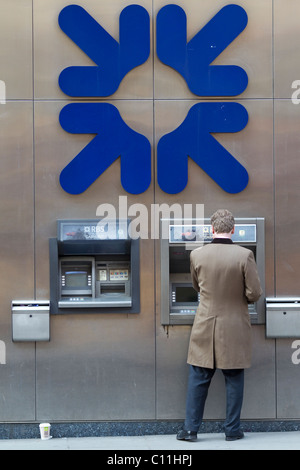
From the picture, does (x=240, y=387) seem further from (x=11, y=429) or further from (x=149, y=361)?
(x=11, y=429)

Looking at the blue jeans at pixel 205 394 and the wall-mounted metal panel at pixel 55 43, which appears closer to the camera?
the blue jeans at pixel 205 394

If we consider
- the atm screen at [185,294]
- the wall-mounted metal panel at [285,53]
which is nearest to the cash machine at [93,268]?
the atm screen at [185,294]

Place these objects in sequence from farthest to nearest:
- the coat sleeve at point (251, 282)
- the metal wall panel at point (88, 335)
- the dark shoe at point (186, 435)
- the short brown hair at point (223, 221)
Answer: the metal wall panel at point (88, 335) < the dark shoe at point (186, 435) < the short brown hair at point (223, 221) < the coat sleeve at point (251, 282)

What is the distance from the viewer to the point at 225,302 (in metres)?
5.35

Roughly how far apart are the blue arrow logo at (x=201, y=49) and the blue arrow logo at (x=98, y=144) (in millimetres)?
637

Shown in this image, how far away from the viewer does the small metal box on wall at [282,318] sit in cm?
585

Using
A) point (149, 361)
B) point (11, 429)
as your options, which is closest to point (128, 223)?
point (149, 361)

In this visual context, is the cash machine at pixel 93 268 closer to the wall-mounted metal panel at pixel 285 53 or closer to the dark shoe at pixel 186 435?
the dark shoe at pixel 186 435

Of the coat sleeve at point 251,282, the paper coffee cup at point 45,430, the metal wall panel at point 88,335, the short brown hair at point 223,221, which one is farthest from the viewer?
the metal wall panel at point 88,335

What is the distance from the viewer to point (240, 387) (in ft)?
18.0

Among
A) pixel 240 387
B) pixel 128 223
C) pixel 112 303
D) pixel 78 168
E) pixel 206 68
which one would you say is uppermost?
pixel 206 68

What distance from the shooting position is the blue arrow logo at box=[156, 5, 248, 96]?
583 centimetres

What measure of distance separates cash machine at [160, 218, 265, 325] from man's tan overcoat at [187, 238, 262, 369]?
411 millimetres

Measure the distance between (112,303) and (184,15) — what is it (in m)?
2.44
